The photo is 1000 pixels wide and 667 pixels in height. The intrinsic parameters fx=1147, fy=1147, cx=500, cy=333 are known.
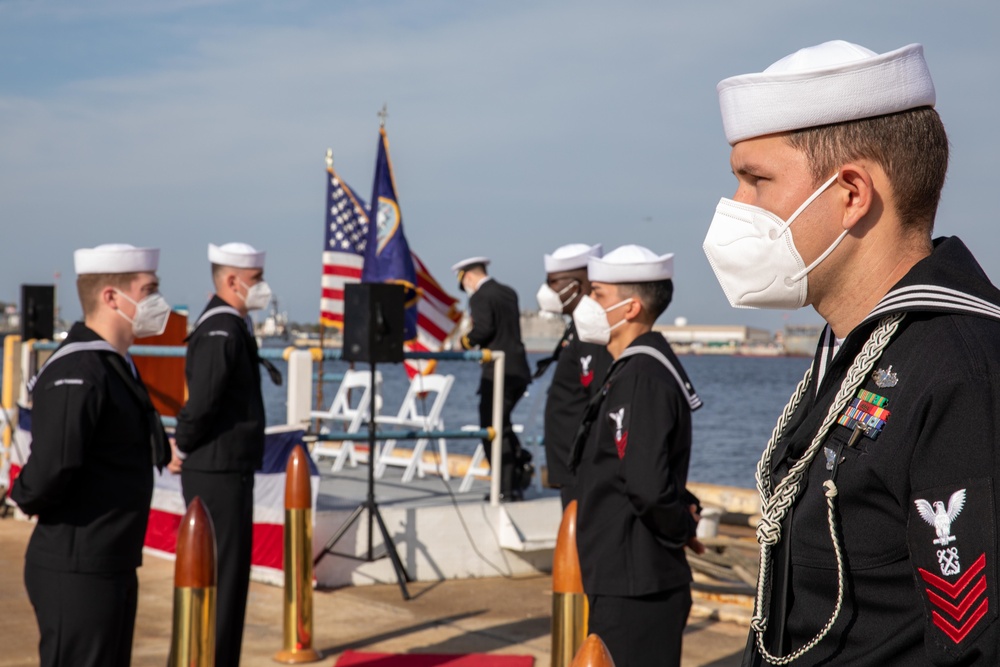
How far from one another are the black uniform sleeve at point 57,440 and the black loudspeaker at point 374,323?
13.1 ft

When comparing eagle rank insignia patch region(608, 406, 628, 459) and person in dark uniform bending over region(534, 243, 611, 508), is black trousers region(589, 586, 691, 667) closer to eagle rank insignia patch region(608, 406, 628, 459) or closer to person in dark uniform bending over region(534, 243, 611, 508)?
eagle rank insignia patch region(608, 406, 628, 459)

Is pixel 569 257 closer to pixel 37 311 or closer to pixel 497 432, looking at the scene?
pixel 497 432

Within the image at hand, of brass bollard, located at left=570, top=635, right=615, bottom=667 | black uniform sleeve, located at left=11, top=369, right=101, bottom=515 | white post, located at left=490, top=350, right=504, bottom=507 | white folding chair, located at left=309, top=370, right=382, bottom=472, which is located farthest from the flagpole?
brass bollard, located at left=570, top=635, right=615, bottom=667

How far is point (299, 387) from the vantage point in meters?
9.16

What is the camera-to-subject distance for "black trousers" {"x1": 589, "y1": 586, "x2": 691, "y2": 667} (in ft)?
14.6

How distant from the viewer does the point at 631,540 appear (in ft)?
14.9

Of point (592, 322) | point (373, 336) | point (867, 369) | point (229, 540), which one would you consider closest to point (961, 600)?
point (867, 369)

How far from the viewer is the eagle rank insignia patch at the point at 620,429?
4500 mm

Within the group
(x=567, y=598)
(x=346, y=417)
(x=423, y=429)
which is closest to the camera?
(x=567, y=598)

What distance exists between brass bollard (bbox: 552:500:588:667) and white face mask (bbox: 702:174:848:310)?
230cm

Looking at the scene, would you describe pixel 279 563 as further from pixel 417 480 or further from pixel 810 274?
pixel 810 274

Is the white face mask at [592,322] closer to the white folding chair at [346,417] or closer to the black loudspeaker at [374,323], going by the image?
the black loudspeaker at [374,323]

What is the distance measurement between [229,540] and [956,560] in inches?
215

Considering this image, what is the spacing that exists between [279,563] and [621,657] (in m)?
4.88
